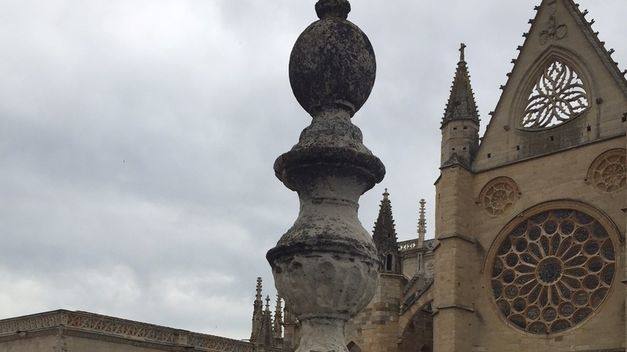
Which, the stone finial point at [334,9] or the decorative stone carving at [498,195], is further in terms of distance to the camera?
the decorative stone carving at [498,195]

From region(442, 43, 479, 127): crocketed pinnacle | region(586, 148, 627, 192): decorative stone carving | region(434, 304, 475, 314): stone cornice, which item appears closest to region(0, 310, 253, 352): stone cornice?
region(434, 304, 475, 314): stone cornice

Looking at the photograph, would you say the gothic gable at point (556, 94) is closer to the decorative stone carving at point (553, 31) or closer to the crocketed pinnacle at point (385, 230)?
the decorative stone carving at point (553, 31)

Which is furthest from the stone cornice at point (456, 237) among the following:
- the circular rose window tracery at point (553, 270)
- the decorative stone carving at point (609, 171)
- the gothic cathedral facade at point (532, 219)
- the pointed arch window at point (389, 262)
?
the decorative stone carving at point (609, 171)

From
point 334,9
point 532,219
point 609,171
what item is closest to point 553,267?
point 532,219

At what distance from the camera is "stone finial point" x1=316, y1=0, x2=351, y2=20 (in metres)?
4.33

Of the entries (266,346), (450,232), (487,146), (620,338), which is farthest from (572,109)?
(266,346)

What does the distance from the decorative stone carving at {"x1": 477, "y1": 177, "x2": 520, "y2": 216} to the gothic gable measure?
1.87 ft

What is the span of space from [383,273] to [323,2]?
2347cm

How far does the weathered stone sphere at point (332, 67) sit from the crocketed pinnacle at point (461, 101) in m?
23.1

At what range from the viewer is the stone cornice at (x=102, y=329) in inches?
864

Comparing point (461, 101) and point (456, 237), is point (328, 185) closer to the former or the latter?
point (456, 237)

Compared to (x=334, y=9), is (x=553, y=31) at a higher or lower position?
higher

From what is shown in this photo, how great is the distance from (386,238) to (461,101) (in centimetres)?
495

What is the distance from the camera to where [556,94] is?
1000 inches
